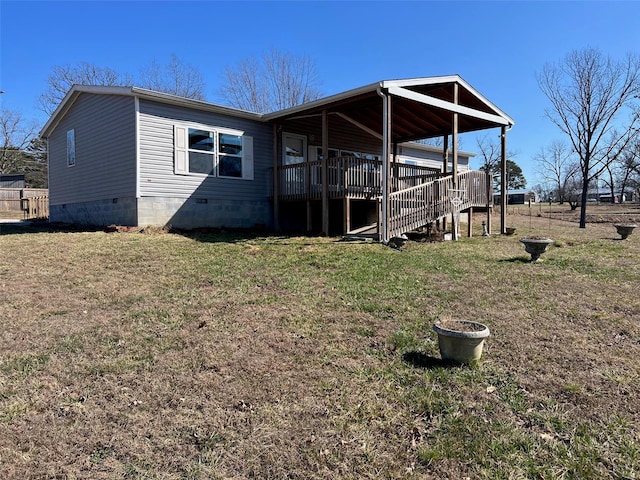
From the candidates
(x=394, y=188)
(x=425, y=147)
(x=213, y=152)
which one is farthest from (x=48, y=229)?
(x=425, y=147)

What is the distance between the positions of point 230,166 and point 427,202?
5822 millimetres

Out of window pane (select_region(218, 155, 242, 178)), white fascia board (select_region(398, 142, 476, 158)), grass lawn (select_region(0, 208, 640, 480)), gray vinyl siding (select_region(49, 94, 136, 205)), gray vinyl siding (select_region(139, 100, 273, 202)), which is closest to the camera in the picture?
grass lawn (select_region(0, 208, 640, 480))

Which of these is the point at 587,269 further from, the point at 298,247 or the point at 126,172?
the point at 126,172

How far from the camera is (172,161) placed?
11570mm

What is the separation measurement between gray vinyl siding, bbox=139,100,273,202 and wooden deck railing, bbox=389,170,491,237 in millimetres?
4920

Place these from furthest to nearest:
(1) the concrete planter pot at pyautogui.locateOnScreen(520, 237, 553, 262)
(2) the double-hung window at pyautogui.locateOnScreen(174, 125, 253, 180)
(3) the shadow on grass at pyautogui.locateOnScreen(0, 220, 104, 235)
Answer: (2) the double-hung window at pyautogui.locateOnScreen(174, 125, 253, 180) < (3) the shadow on grass at pyautogui.locateOnScreen(0, 220, 104, 235) < (1) the concrete planter pot at pyautogui.locateOnScreen(520, 237, 553, 262)

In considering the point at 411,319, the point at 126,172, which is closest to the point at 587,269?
the point at 411,319

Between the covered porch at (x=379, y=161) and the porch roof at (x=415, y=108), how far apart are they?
0.09ft

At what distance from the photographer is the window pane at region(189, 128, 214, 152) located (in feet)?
39.1

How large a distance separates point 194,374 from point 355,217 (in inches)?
423

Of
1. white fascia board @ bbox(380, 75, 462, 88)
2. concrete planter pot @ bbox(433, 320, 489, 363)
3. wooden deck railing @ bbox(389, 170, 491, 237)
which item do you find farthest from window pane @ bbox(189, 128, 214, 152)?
concrete planter pot @ bbox(433, 320, 489, 363)

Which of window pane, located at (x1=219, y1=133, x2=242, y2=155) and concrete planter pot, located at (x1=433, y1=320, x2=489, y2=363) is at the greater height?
window pane, located at (x1=219, y1=133, x2=242, y2=155)

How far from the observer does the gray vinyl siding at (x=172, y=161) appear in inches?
437

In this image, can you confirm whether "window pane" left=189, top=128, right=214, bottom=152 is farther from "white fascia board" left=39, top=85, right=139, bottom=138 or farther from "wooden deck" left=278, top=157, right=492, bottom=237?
"wooden deck" left=278, top=157, right=492, bottom=237
